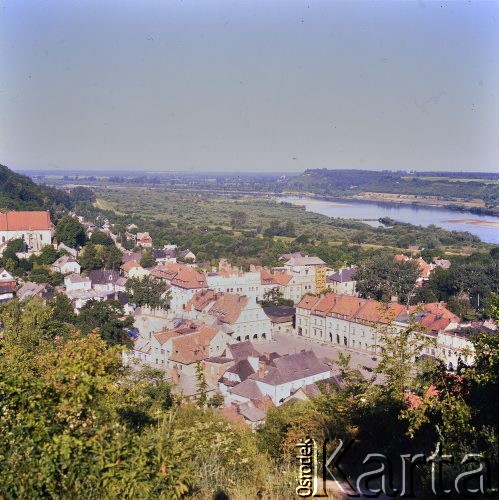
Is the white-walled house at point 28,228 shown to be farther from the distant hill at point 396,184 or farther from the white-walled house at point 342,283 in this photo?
the distant hill at point 396,184

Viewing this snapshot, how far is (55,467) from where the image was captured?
3.79 m

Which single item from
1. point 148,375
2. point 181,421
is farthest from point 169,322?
point 181,421

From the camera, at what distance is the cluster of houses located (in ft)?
46.6

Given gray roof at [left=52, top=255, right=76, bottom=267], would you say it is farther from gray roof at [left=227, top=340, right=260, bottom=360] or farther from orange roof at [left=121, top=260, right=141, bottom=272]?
gray roof at [left=227, top=340, right=260, bottom=360]

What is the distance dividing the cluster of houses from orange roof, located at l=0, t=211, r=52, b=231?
54 millimetres

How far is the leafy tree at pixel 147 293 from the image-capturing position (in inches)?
958

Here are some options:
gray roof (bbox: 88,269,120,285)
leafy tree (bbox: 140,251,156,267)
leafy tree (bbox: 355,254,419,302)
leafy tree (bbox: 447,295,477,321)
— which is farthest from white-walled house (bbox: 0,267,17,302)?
leafy tree (bbox: 447,295,477,321)

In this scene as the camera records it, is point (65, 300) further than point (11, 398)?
Yes

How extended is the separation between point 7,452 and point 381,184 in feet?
382

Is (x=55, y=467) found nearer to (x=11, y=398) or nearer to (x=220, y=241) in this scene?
(x=11, y=398)

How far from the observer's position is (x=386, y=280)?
27281 mm

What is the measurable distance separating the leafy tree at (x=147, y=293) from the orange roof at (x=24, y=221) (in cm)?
1126

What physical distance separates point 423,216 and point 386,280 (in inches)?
1842

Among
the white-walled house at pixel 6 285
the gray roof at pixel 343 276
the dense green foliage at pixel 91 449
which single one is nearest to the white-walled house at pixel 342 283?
the gray roof at pixel 343 276
